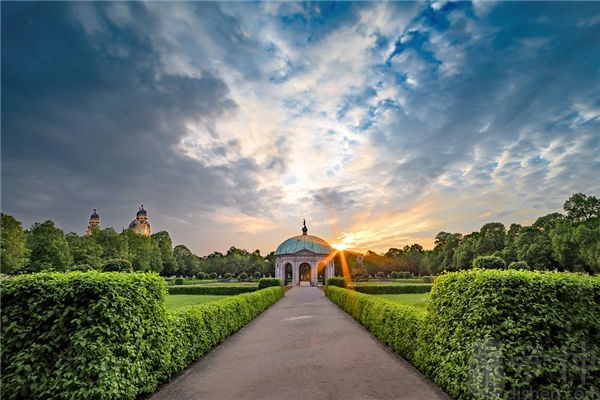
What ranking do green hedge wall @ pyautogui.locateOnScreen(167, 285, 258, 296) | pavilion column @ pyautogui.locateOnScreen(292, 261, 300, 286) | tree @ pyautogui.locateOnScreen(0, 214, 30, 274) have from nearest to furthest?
1. green hedge wall @ pyautogui.locateOnScreen(167, 285, 258, 296)
2. tree @ pyautogui.locateOnScreen(0, 214, 30, 274)
3. pavilion column @ pyautogui.locateOnScreen(292, 261, 300, 286)

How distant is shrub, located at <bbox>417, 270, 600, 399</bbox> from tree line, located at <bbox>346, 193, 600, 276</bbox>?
2779 cm

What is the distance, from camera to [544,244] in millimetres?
48750

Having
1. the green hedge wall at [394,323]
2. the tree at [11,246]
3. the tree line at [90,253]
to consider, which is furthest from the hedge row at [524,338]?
the tree at [11,246]

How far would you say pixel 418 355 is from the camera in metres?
7.48

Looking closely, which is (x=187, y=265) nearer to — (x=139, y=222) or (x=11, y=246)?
(x=139, y=222)

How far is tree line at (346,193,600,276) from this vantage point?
4078 centimetres

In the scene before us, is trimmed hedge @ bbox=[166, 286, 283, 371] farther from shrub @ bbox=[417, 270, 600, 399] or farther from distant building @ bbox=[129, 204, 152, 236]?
distant building @ bbox=[129, 204, 152, 236]

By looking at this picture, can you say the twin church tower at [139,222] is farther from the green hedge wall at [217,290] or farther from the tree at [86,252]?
the green hedge wall at [217,290]

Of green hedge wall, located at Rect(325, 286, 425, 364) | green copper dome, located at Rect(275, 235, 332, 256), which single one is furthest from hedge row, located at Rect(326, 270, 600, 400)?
green copper dome, located at Rect(275, 235, 332, 256)

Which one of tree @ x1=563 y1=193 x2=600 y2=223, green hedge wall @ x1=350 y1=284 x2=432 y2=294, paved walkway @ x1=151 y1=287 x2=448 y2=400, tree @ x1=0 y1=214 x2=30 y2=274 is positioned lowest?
paved walkway @ x1=151 y1=287 x2=448 y2=400

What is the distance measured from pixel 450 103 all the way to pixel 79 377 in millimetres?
13710

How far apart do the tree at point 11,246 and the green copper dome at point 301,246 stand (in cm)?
3264

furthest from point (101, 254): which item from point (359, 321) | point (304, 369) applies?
A: point (304, 369)

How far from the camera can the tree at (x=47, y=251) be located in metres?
42.8
